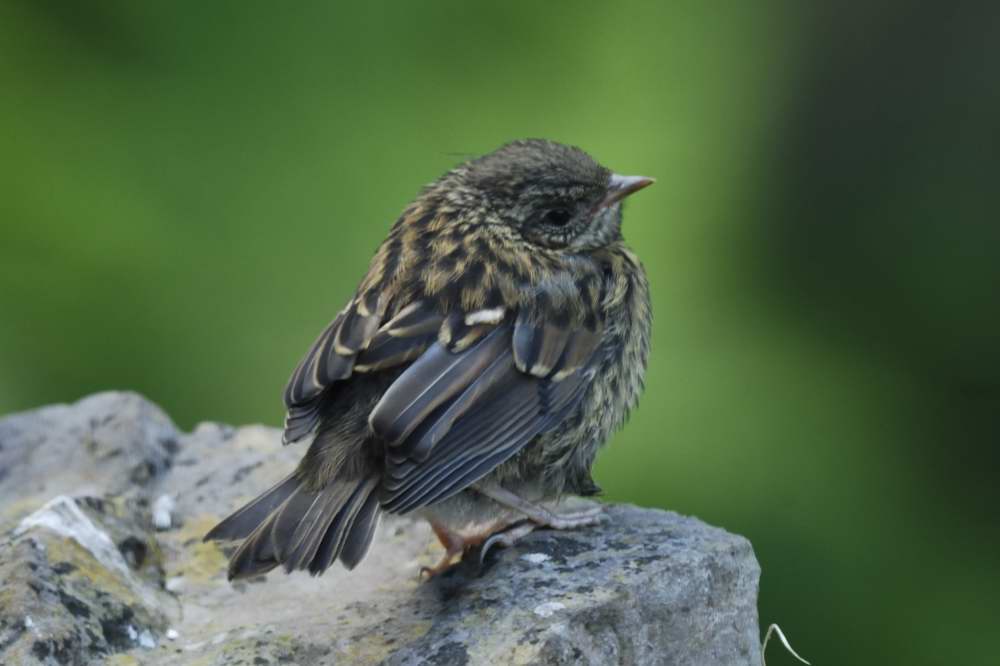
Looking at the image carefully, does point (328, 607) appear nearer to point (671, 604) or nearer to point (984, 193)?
point (671, 604)

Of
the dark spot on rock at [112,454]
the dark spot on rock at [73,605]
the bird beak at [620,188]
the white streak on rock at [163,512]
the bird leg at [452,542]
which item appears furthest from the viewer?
the dark spot on rock at [112,454]

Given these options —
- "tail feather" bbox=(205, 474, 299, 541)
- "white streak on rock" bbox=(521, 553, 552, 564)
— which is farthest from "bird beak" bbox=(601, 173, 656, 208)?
"tail feather" bbox=(205, 474, 299, 541)

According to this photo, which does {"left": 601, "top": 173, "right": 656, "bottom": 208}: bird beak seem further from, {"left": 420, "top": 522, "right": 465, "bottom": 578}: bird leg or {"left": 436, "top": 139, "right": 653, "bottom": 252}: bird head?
{"left": 420, "top": 522, "right": 465, "bottom": 578}: bird leg

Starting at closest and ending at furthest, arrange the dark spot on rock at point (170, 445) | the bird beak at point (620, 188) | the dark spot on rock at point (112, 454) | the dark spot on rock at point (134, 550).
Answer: the dark spot on rock at point (134, 550), the bird beak at point (620, 188), the dark spot on rock at point (112, 454), the dark spot on rock at point (170, 445)

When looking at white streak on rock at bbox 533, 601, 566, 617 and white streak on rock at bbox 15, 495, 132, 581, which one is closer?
white streak on rock at bbox 533, 601, 566, 617

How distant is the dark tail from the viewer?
4.05 m

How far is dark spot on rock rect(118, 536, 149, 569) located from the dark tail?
57cm

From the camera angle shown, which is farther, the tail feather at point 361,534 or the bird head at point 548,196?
the bird head at point 548,196

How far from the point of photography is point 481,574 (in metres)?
4.40

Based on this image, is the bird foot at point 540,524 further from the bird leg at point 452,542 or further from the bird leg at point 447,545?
the bird leg at point 447,545

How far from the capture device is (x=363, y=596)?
462 centimetres

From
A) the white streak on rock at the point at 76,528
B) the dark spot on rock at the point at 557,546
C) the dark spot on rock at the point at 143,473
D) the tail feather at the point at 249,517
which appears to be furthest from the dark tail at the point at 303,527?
the dark spot on rock at the point at 143,473

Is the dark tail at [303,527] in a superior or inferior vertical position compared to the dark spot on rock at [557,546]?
superior

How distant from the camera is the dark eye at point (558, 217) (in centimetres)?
511
